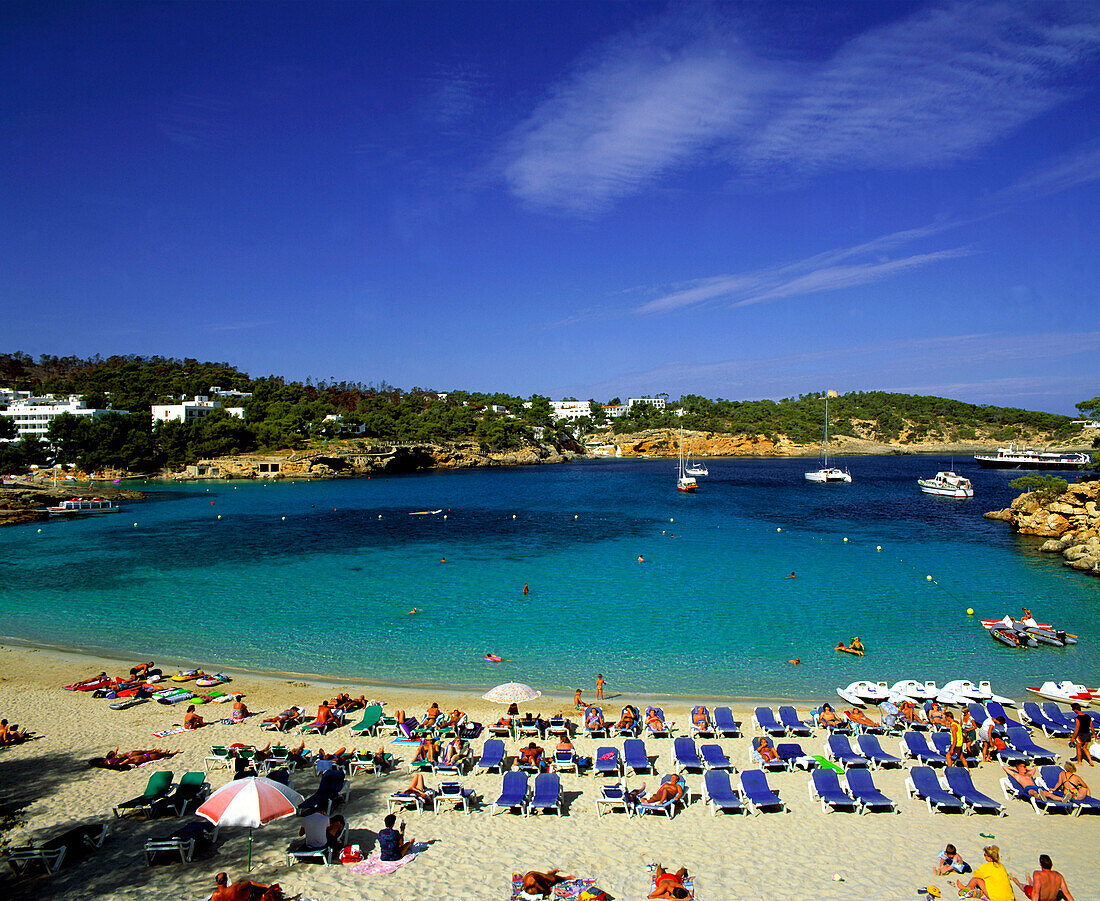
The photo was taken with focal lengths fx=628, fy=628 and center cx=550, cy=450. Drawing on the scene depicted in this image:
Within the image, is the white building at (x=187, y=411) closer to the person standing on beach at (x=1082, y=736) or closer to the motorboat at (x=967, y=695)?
the motorboat at (x=967, y=695)

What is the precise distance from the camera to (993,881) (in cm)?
709

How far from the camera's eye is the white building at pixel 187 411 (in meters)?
95.8

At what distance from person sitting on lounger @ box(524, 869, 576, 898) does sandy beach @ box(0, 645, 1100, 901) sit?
0.39 m

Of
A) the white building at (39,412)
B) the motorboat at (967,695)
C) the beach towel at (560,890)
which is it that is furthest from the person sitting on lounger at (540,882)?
the white building at (39,412)

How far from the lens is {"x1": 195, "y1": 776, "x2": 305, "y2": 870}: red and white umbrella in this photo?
7.54 m

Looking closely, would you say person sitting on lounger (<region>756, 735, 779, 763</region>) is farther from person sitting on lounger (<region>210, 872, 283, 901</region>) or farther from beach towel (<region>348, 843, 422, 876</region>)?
person sitting on lounger (<region>210, 872, 283, 901</region>)

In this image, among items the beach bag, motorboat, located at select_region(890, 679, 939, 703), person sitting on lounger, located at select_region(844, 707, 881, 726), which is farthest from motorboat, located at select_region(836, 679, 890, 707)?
the beach bag

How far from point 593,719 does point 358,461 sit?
288ft

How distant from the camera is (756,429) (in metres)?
148

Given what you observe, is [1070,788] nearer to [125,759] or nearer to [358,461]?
[125,759]

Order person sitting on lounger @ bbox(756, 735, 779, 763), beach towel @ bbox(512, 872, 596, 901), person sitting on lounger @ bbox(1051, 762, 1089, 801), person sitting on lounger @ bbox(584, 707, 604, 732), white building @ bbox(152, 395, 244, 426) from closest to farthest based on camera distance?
beach towel @ bbox(512, 872, 596, 901) → person sitting on lounger @ bbox(1051, 762, 1089, 801) → person sitting on lounger @ bbox(756, 735, 779, 763) → person sitting on lounger @ bbox(584, 707, 604, 732) → white building @ bbox(152, 395, 244, 426)

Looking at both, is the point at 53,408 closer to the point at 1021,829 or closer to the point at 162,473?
the point at 162,473

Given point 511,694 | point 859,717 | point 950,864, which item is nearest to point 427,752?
point 511,694

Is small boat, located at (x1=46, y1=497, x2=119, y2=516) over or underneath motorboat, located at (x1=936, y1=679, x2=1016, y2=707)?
underneath
